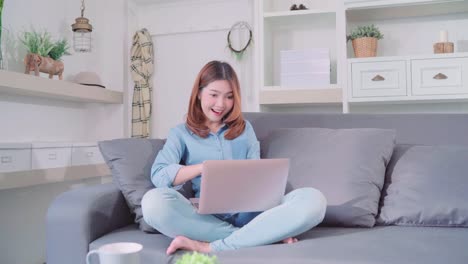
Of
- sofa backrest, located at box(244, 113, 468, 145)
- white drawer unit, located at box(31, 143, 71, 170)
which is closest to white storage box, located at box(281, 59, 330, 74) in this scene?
sofa backrest, located at box(244, 113, 468, 145)

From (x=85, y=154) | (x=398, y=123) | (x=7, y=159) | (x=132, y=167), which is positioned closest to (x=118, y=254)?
(x=132, y=167)

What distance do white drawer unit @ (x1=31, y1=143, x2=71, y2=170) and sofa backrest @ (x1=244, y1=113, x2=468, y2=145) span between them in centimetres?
109

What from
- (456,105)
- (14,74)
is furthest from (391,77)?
(14,74)

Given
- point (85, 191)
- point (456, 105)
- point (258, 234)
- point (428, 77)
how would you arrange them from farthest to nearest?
point (456, 105) → point (428, 77) → point (85, 191) → point (258, 234)

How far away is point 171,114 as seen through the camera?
117 inches

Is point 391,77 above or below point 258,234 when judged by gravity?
above

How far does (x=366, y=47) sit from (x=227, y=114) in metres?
1.20

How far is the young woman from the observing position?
1.07m

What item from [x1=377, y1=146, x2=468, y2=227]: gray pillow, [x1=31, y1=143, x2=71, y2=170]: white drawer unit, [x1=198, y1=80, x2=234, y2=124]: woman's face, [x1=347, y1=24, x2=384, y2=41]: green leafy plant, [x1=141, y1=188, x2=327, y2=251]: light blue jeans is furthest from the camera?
[x1=347, y1=24, x2=384, y2=41]: green leafy plant

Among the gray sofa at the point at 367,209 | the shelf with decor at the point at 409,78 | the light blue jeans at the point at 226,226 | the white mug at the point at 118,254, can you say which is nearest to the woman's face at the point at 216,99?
the gray sofa at the point at 367,209

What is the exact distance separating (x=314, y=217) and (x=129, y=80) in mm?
2204

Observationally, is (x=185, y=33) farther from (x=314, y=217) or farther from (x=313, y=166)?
(x=314, y=217)

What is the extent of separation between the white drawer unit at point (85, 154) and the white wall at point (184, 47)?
25.4 inches

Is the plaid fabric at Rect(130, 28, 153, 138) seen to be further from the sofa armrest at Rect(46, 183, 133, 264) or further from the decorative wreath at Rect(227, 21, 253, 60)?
the sofa armrest at Rect(46, 183, 133, 264)
